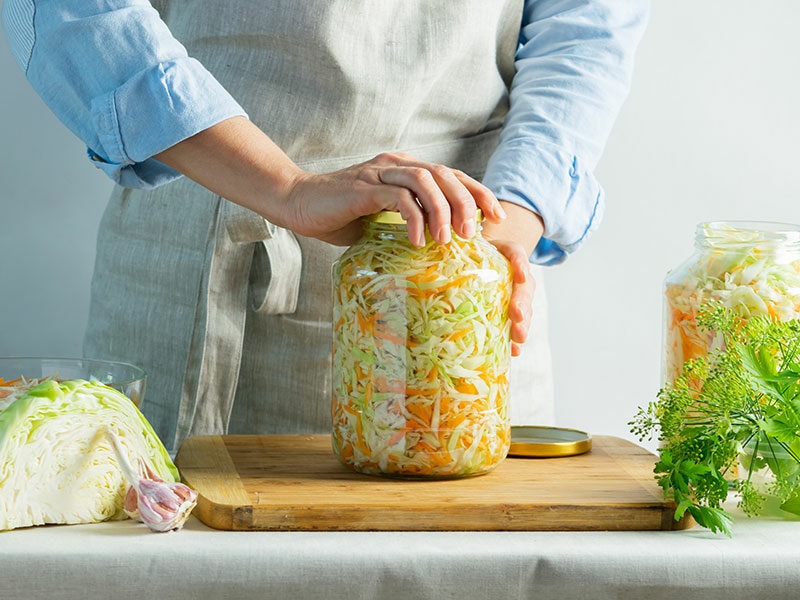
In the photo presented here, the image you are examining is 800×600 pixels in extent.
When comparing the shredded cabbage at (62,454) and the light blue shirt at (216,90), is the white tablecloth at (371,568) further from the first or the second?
the light blue shirt at (216,90)

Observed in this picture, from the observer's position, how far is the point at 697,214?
5.52 feet

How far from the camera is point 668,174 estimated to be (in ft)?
5.48

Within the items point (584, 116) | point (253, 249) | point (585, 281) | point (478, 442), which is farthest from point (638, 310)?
point (478, 442)

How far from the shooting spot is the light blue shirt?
0.88 meters

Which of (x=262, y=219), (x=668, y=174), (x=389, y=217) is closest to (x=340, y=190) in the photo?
(x=389, y=217)

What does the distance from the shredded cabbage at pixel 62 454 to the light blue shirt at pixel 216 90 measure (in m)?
0.26

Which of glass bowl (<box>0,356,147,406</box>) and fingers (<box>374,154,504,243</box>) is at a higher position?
fingers (<box>374,154,504,243</box>)

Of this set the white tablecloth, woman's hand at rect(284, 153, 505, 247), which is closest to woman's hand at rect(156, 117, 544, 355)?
woman's hand at rect(284, 153, 505, 247)

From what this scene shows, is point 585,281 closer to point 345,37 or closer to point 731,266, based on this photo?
point 345,37

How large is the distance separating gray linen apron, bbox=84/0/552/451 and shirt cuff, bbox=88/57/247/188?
0.66ft

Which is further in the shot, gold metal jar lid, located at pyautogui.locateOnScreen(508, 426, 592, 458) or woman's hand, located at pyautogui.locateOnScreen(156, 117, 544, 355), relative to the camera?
gold metal jar lid, located at pyautogui.locateOnScreen(508, 426, 592, 458)

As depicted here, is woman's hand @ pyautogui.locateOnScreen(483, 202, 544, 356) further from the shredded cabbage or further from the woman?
the shredded cabbage

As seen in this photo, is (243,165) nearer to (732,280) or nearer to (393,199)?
(393,199)

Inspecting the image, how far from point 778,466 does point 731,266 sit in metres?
0.18
